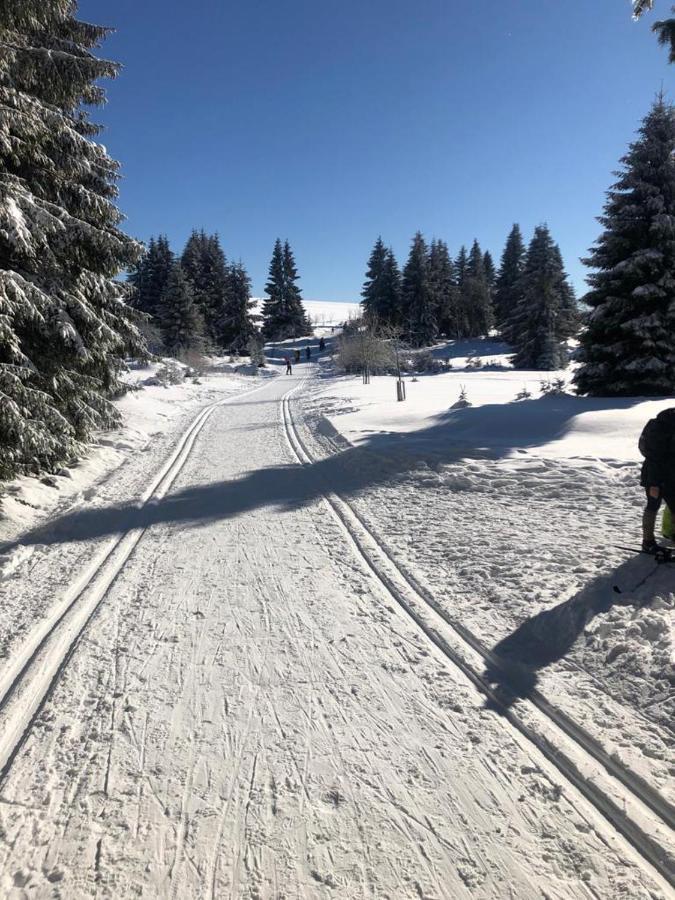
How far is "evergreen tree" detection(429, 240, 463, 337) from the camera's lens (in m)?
64.1

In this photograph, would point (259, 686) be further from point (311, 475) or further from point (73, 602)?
point (311, 475)

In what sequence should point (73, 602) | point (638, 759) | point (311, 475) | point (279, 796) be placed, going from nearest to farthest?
point (279, 796) < point (638, 759) < point (73, 602) < point (311, 475)

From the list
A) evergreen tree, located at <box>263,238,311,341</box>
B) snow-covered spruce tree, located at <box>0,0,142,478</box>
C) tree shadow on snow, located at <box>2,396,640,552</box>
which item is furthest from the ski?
evergreen tree, located at <box>263,238,311,341</box>

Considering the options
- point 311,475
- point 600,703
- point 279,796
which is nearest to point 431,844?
point 279,796

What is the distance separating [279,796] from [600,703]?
2.05 metres

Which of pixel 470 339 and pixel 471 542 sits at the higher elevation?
pixel 470 339

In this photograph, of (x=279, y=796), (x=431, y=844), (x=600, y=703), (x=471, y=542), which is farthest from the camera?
(x=471, y=542)

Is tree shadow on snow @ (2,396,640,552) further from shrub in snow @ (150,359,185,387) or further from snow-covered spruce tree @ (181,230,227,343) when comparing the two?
snow-covered spruce tree @ (181,230,227,343)

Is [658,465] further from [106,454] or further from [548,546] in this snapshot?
[106,454]

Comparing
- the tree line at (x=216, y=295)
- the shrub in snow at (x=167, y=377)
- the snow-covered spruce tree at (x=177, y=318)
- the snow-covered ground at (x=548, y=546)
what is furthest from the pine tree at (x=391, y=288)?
the snow-covered ground at (x=548, y=546)

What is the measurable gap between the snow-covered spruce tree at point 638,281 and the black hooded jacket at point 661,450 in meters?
12.9

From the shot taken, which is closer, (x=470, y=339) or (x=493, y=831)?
(x=493, y=831)

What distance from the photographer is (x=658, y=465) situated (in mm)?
4809

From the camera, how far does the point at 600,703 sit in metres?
3.18
